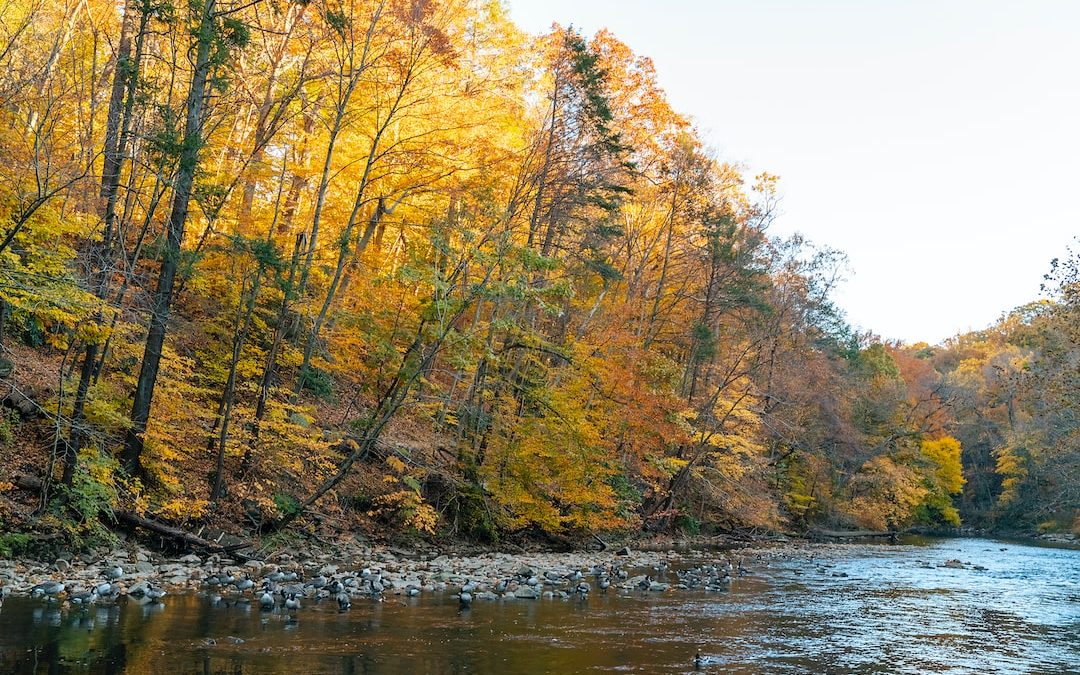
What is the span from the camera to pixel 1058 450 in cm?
2611

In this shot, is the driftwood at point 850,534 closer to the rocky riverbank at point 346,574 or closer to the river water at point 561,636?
the rocky riverbank at point 346,574

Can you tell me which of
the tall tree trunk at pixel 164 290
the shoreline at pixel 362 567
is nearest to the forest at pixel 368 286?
the tall tree trunk at pixel 164 290

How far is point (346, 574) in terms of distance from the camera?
46.2 feet

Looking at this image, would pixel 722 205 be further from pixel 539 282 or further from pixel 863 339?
pixel 863 339

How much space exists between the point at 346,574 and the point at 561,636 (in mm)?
5140

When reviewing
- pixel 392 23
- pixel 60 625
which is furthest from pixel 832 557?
pixel 60 625

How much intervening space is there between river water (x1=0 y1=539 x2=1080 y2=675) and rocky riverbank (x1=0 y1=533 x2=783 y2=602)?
2.13 ft

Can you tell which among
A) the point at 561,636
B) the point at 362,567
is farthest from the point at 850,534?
the point at 561,636

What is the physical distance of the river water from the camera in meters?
8.20

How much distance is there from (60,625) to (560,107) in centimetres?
1784

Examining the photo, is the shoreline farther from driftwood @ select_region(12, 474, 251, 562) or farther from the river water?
the river water

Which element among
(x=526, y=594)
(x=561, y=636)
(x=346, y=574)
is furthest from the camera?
(x=346, y=574)

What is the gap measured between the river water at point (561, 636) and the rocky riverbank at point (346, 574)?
2.13ft

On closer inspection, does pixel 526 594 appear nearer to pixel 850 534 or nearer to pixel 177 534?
pixel 177 534
